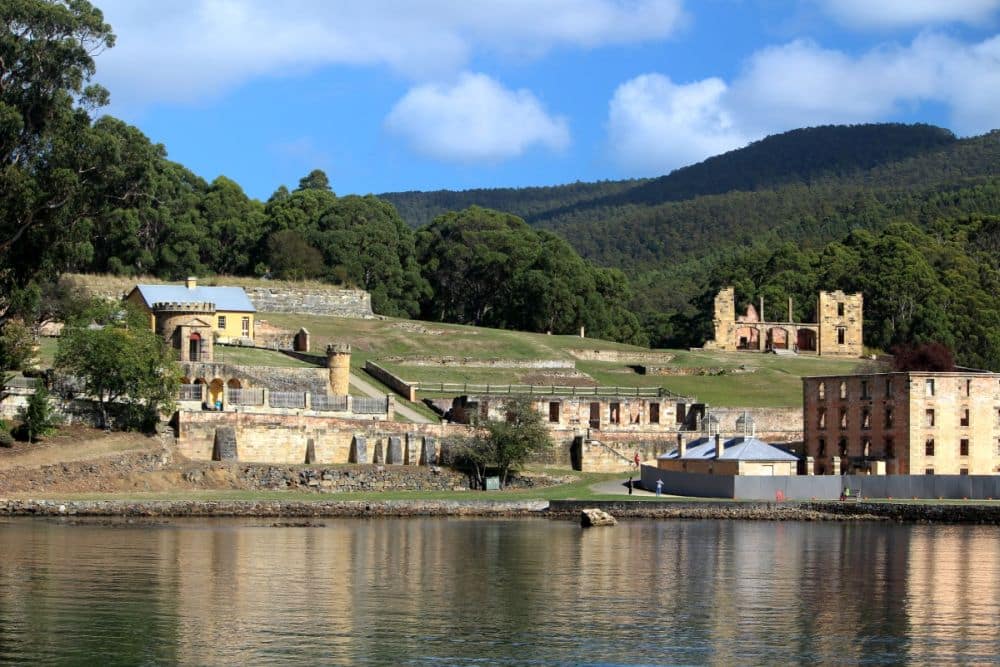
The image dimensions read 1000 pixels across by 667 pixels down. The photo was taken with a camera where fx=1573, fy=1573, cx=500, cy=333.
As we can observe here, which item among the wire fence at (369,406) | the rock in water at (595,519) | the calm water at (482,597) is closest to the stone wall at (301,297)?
the wire fence at (369,406)

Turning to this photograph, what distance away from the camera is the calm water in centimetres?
2648

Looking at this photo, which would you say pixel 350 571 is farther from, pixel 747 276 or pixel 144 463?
pixel 747 276

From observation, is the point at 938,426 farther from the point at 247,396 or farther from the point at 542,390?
the point at 247,396

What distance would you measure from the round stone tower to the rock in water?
2303 centimetres

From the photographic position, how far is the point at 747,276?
142375mm

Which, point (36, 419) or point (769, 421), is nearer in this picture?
point (36, 419)

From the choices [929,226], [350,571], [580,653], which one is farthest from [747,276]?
[580,653]

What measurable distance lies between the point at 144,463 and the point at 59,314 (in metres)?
17.3

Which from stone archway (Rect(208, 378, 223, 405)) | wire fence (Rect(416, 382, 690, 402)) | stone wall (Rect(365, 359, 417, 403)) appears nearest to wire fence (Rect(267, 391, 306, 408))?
stone archway (Rect(208, 378, 223, 405))

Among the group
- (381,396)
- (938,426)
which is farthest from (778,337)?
(938,426)

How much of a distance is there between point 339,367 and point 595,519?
79.4ft

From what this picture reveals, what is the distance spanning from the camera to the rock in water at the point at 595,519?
5462 centimetres

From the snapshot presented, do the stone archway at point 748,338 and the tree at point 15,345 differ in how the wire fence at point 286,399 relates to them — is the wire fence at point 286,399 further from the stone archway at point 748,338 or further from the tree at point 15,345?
the stone archway at point 748,338

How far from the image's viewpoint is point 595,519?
5472cm
